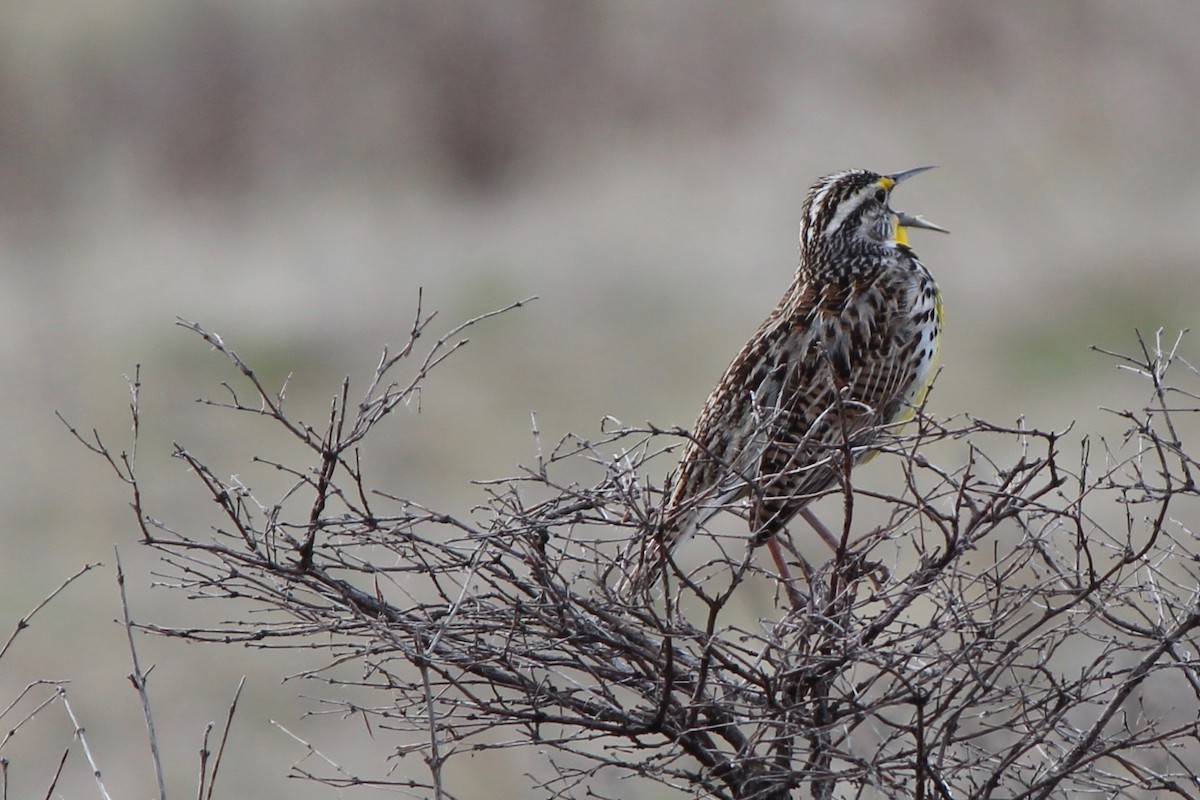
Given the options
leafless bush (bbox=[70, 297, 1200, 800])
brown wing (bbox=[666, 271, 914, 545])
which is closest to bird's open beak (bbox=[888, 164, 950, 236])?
brown wing (bbox=[666, 271, 914, 545])

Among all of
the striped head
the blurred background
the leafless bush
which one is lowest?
the leafless bush

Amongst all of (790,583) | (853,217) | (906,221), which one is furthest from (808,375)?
(790,583)

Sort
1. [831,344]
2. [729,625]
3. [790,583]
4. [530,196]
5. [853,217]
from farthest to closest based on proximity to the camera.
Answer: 1. [530,196]
2. [853,217]
3. [831,344]
4. [790,583]
5. [729,625]

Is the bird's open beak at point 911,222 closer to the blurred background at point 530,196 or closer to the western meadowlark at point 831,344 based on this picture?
the western meadowlark at point 831,344

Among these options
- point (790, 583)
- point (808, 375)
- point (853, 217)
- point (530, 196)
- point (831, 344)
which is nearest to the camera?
point (790, 583)

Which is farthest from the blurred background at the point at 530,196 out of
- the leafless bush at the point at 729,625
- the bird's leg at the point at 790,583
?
the leafless bush at the point at 729,625

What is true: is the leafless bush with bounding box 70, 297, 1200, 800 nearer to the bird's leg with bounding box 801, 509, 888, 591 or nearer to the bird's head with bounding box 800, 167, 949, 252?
the bird's leg with bounding box 801, 509, 888, 591

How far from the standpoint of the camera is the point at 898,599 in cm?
307

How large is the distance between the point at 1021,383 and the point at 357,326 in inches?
293

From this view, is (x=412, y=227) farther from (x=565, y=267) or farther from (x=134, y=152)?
(x=134, y=152)

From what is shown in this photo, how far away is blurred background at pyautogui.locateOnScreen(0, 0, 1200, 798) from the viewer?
17.9 m

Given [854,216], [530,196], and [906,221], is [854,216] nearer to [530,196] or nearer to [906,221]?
[906,221]

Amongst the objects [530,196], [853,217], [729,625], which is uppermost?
[530,196]

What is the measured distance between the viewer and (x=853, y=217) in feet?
16.0
